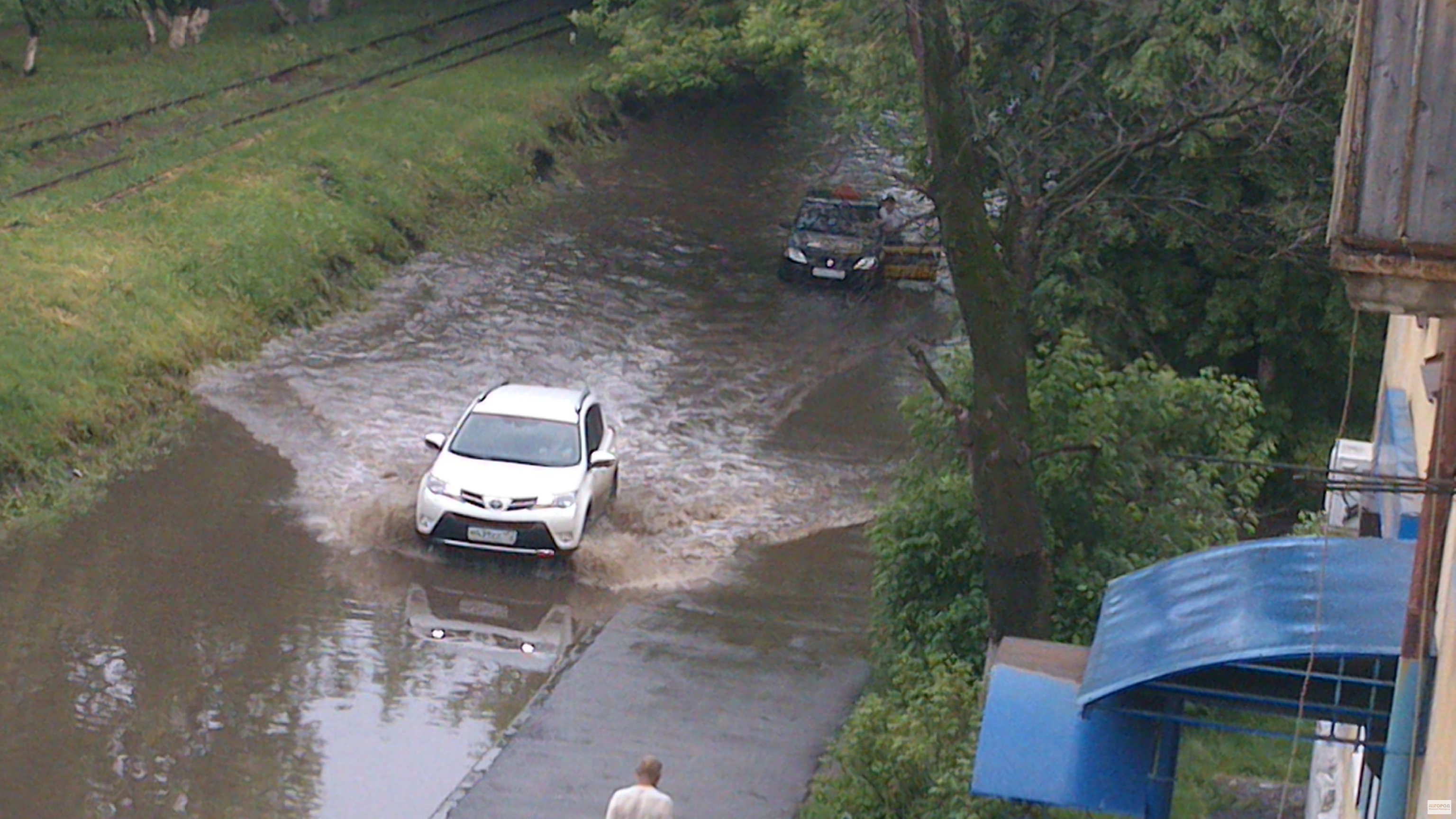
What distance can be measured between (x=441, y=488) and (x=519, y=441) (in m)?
1.15

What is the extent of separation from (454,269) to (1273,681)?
1996cm

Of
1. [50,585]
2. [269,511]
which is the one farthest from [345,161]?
[50,585]

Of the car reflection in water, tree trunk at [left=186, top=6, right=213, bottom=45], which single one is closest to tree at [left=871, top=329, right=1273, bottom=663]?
the car reflection in water

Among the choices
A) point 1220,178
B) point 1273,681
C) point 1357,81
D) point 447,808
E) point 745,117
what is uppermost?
point 745,117

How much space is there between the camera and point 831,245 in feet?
88.3

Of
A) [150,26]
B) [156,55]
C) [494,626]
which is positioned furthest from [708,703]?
[150,26]

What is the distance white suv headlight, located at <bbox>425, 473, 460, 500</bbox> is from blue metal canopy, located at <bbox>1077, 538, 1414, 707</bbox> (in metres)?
8.31

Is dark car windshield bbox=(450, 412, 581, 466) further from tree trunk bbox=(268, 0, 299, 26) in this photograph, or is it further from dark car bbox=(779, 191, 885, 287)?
tree trunk bbox=(268, 0, 299, 26)

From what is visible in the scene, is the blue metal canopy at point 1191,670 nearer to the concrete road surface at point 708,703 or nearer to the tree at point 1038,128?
the tree at point 1038,128

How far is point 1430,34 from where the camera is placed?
5035mm

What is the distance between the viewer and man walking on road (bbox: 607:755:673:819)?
8.55m

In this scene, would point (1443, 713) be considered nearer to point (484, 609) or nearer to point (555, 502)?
point (484, 609)

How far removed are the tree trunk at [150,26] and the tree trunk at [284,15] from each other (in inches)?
113

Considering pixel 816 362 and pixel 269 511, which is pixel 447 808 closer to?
pixel 269 511
